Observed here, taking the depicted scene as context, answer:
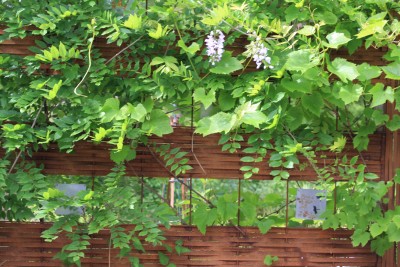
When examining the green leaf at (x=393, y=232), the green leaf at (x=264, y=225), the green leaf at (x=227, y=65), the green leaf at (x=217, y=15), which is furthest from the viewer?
the green leaf at (x=264, y=225)

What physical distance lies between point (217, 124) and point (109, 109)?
0.38 m

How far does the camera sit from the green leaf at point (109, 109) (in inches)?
96.5

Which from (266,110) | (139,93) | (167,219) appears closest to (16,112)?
(139,93)

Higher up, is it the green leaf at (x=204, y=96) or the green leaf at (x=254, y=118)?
the green leaf at (x=204, y=96)

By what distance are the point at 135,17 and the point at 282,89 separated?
575 millimetres

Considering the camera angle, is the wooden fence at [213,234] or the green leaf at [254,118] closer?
the green leaf at [254,118]

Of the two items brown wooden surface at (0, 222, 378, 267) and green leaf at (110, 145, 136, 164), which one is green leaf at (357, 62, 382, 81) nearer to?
brown wooden surface at (0, 222, 378, 267)

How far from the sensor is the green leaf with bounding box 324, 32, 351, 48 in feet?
7.95

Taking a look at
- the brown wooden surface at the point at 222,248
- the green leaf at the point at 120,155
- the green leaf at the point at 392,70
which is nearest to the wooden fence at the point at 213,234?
the brown wooden surface at the point at 222,248

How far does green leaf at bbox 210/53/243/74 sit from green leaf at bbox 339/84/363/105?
0.37 m

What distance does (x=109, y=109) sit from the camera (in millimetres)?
2467

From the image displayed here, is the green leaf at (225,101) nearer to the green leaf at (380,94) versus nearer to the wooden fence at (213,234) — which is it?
the wooden fence at (213,234)

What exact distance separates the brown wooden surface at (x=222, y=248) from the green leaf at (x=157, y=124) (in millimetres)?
420

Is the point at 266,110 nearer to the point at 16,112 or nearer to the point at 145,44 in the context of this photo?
the point at 145,44
